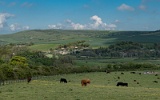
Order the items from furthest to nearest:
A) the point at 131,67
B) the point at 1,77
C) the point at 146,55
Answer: the point at 146,55 → the point at 131,67 → the point at 1,77

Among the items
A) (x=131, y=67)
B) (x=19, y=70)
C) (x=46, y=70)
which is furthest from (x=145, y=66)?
(x=19, y=70)

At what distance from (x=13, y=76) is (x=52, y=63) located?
58357 millimetres

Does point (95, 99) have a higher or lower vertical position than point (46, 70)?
higher

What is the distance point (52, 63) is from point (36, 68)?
3859 cm

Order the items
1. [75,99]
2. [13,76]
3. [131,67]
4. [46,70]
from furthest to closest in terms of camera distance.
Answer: [131,67], [46,70], [13,76], [75,99]

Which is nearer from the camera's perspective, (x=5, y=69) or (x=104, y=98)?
(x=104, y=98)

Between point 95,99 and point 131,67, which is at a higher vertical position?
point 95,99

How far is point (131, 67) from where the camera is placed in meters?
113

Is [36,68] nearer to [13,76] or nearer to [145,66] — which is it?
[13,76]

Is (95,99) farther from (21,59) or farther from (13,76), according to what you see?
(21,59)

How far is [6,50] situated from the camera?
126938 millimetres

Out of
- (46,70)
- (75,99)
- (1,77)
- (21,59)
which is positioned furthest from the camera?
(21,59)

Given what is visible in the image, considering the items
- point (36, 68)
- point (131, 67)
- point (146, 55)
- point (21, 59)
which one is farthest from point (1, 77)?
point (146, 55)

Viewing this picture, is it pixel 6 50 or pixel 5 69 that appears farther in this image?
pixel 6 50
